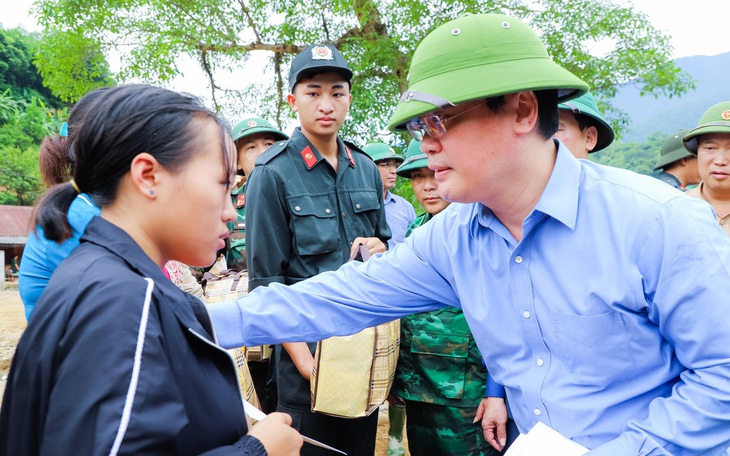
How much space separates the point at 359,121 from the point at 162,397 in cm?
648

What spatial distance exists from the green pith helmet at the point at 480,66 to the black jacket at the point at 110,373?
0.92 metres

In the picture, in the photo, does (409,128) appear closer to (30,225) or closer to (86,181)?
(86,181)

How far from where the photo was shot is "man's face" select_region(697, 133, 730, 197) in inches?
143

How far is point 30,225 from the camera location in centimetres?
137

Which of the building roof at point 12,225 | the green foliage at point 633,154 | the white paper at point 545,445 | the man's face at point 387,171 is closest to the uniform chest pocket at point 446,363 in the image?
the white paper at point 545,445

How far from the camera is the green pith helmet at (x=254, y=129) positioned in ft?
14.4

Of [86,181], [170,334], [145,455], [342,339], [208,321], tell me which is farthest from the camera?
[342,339]

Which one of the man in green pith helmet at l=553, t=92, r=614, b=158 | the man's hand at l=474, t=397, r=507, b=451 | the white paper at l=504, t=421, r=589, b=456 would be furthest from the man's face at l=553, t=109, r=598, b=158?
the white paper at l=504, t=421, r=589, b=456

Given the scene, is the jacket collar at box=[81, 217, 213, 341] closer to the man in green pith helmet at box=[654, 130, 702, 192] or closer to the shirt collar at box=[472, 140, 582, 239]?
the shirt collar at box=[472, 140, 582, 239]

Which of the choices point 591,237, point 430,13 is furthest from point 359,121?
point 591,237

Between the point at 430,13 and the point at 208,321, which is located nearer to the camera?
the point at 208,321

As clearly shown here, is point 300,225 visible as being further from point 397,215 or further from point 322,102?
point 397,215

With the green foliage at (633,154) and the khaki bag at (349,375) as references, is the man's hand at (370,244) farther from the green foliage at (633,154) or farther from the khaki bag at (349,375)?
the green foliage at (633,154)

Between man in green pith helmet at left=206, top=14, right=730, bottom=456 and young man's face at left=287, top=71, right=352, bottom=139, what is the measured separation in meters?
1.11
